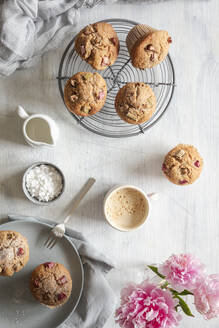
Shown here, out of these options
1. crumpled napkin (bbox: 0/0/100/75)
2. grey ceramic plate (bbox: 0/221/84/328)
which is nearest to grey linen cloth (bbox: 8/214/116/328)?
grey ceramic plate (bbox: 0/221/84/328)

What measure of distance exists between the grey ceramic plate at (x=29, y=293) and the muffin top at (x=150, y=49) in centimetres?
91

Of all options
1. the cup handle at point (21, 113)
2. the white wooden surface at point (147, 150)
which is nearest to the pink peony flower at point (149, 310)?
the white wooden surface at point (147, 150)

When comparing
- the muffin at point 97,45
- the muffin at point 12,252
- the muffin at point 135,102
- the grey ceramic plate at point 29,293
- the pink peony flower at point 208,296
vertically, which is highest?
the muffin at point 97,45

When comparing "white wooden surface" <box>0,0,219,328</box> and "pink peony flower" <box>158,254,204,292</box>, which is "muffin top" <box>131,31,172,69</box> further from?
"pink peony flower" <box>158,254,204,292</box>

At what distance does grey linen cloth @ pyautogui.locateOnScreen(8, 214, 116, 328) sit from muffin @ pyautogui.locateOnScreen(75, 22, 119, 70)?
2.69 ft

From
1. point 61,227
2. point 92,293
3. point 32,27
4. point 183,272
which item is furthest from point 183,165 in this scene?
point 32,27

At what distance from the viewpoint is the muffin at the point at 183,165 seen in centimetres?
183

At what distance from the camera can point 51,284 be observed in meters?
1.82

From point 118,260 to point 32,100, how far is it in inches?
36.1

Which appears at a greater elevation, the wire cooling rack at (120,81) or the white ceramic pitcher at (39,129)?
the wire cooling rack at (120,81)

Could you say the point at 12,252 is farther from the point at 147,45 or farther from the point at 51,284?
the point at 147,45

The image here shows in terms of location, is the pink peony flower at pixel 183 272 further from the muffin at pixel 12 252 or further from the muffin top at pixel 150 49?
the muffin top at pixel 150 49

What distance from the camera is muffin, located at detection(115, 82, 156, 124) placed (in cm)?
172

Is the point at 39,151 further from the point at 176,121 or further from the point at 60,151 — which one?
the point at 176,121
